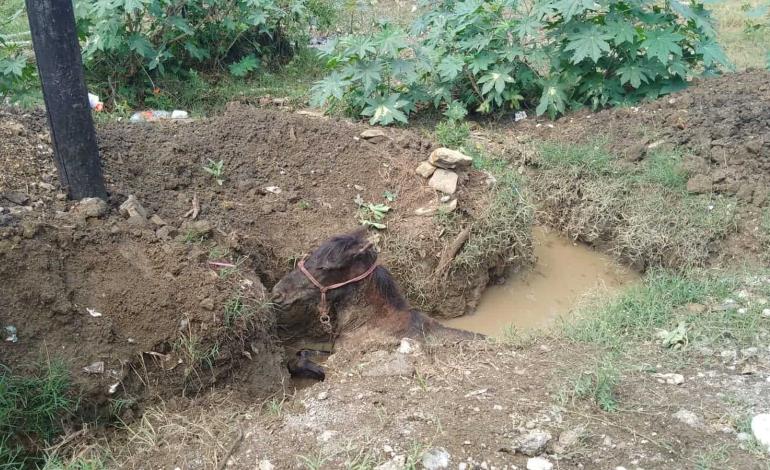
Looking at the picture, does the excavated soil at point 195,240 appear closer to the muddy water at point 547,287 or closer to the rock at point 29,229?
the rock at point 29,229

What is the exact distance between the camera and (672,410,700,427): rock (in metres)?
3.17

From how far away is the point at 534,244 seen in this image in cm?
549

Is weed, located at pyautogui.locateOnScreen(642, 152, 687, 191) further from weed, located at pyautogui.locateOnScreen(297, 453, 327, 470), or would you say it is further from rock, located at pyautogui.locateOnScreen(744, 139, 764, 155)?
weed, located at pyautogui.locateOnScreen(297, 453, 327, 470)

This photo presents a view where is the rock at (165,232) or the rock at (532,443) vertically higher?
the rock at (165,232)

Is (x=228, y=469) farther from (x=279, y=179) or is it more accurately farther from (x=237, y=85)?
(x=237, y=85)

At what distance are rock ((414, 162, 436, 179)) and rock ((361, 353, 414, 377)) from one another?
1.90 m

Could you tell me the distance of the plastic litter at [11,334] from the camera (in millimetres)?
3113

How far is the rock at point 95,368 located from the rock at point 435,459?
1.49m

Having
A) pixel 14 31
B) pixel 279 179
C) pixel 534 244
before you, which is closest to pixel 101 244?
pixel 279 179

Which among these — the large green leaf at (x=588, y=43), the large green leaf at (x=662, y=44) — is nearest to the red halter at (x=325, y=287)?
the large green leaf at (x=588, y=43)

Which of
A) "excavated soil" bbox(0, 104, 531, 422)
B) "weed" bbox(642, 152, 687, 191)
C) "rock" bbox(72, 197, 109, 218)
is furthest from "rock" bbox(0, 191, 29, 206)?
"weed" bbox(642, 152, 687, 191)

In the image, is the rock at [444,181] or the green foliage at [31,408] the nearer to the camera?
the green foliage at [31,408]

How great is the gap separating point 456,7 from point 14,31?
4.86m

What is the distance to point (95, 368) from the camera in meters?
3.19
